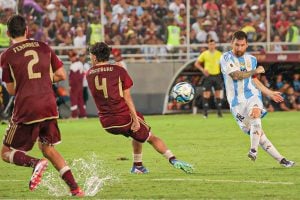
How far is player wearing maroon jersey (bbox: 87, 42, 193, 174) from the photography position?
13195 mm

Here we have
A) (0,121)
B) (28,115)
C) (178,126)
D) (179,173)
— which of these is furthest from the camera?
(0,121)

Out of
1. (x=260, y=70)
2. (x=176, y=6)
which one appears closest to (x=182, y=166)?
(x=260, y=70)

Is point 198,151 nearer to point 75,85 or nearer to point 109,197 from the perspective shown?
point 109,197

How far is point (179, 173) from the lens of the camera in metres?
13.9

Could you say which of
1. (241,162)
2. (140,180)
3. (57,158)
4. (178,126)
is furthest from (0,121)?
(57,158)

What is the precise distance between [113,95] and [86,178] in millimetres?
1118

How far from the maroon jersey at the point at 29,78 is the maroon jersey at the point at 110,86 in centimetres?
231

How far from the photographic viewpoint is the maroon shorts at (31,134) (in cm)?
1100

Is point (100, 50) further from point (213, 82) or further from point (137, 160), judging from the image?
point (213, 82)

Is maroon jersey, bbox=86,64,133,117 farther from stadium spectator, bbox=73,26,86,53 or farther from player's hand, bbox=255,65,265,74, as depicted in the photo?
stadium spectator, bbox=73,26,86,53

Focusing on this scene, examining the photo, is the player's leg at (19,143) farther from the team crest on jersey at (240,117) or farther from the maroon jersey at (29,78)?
the team crest on jersey at (240,117)

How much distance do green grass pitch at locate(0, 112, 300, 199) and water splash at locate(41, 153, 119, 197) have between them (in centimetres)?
8

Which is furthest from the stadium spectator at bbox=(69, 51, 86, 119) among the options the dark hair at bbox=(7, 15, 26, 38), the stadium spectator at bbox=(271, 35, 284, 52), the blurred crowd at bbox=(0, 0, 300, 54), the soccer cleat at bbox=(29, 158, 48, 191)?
the soccer cleat at bbox=(29, 158, 48, 191)

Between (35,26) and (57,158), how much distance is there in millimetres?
19156
